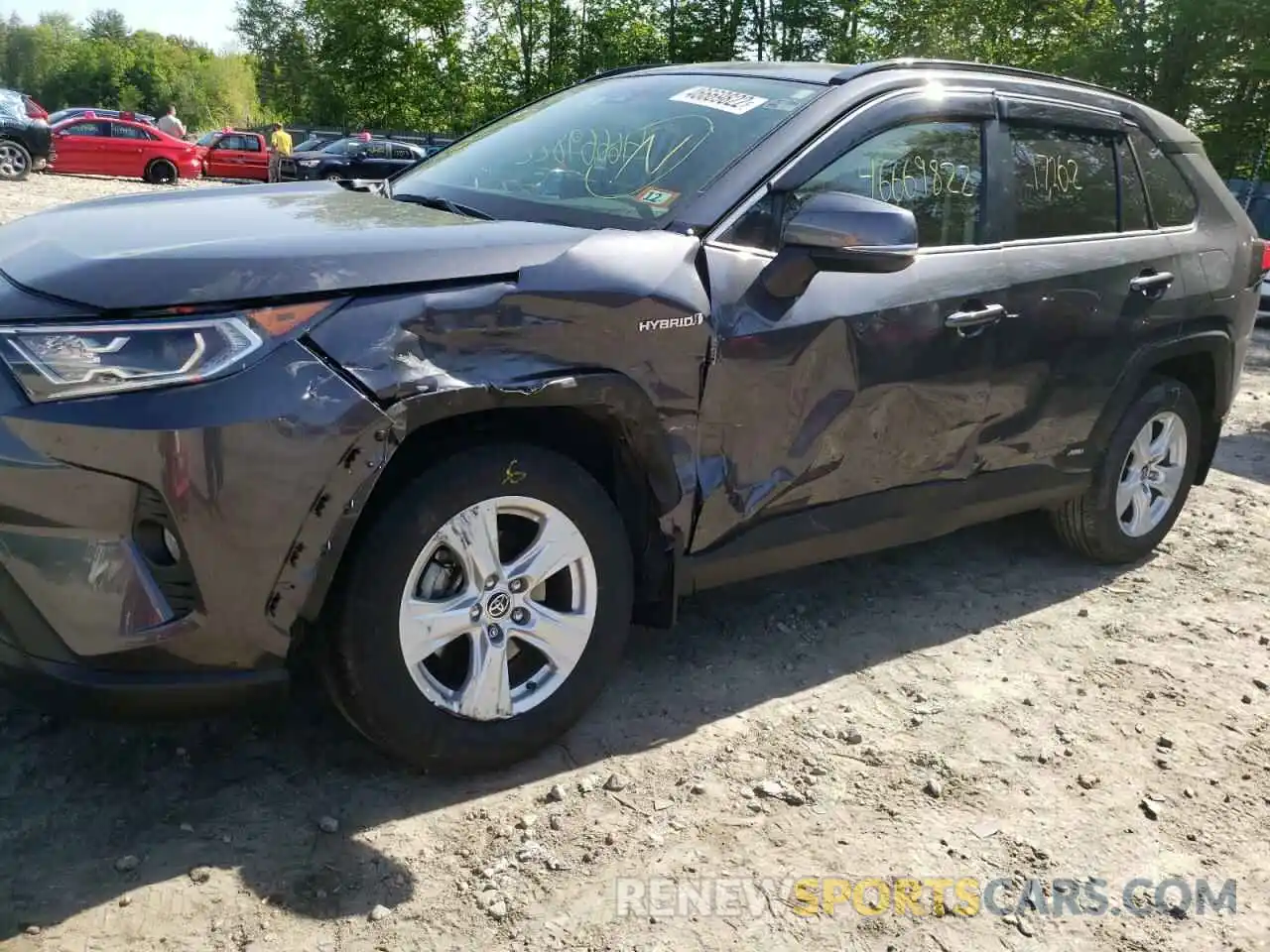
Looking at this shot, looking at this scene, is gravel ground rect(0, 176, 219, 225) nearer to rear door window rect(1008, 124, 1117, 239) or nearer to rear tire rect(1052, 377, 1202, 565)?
rear door window rect(1008, 124, 1117, 239)

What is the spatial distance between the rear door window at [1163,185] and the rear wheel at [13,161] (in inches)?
747

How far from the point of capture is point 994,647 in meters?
3.69

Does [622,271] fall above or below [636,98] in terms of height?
below

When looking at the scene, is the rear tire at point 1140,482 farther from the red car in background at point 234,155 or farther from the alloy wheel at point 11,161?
the red car in background at point 234,155

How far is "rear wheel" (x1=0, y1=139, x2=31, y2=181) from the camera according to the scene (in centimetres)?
1802

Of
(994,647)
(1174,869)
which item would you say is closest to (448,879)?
(1174,869)

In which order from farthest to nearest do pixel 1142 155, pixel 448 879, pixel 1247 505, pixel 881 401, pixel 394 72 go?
pixel 394 72
pixel 1247 505
pixel 1142 155
pixel 881 401
pixel 448 879

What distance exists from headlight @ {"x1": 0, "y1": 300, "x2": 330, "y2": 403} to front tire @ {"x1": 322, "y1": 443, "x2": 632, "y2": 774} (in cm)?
50

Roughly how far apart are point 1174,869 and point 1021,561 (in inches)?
79.8

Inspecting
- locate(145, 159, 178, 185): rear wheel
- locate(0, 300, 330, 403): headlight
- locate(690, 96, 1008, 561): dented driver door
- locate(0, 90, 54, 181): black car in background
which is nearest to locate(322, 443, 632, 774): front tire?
locate(690, 96, 1008, 561): dented driver door

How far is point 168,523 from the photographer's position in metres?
2.09

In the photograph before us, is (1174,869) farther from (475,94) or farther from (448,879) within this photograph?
(475,94)

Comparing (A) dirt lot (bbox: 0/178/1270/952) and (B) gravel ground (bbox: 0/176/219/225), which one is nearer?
(A) dirt lot (bbox: 0/178/1270/952)

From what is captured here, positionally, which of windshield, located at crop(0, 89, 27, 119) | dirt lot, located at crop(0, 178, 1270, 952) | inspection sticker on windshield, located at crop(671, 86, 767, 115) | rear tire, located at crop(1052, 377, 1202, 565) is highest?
windshield, located at crop(0, 89, 27, 119)
